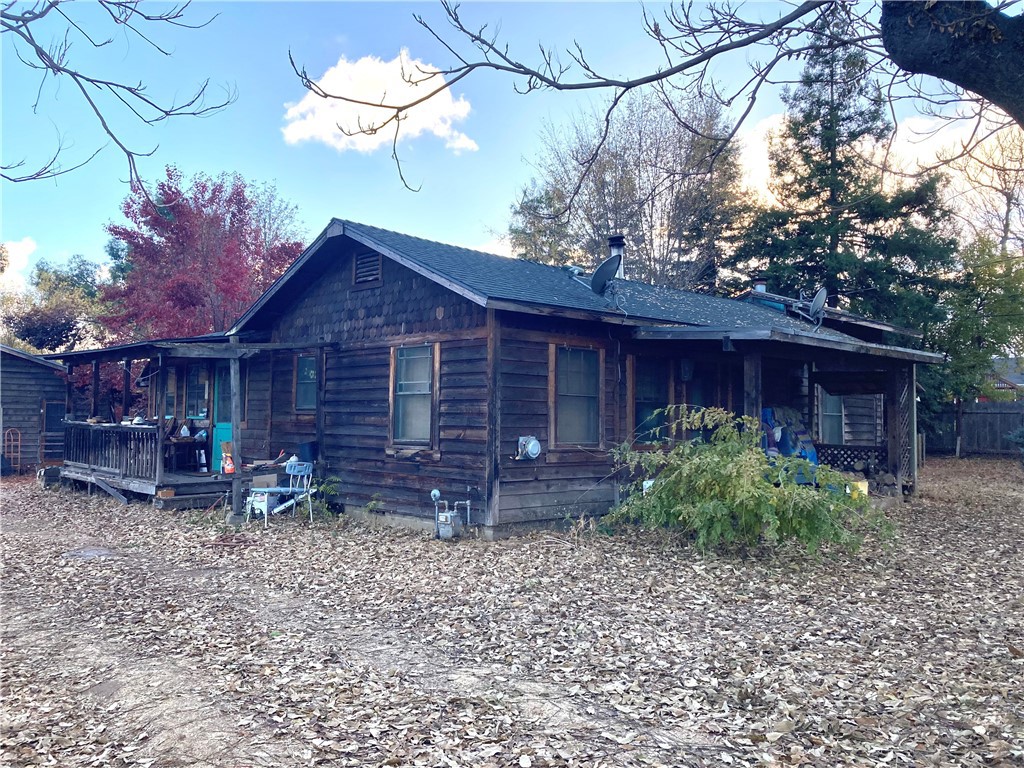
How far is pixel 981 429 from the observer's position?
2478 cm

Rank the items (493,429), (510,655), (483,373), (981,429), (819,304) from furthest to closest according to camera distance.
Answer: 1. (981,429)
2. (819,304)
3. (483,373)
4. (493,429)
5. (510,655)

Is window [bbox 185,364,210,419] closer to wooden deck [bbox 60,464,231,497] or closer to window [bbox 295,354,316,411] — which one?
wooden deck [bbox 60,464,231,497]

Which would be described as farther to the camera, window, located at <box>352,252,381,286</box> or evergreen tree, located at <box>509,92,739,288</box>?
evergreen tree, located at <box>509,92,739,288</box>

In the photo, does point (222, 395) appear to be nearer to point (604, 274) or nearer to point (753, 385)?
point (604, 274)

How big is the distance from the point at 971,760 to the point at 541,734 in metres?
2.18

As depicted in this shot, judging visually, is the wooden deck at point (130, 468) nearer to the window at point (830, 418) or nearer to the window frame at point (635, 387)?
the window frame at point (635, 387)

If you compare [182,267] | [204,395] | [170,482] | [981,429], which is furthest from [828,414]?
[182,267]

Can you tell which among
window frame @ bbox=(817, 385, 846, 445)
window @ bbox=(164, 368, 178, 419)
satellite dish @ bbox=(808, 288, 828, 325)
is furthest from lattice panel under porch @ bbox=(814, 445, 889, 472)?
window @ bbox=(164, 368, 178, 419)

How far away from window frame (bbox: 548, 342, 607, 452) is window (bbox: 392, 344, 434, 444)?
1683 millimetres

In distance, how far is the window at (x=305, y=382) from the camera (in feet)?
42.9

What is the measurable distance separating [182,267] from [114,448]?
36.7ft

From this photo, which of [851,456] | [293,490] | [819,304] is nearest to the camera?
[293,490]

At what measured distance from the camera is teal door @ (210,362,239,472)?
48.9 ft

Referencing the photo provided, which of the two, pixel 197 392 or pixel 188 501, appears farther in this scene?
pixel 197 392
